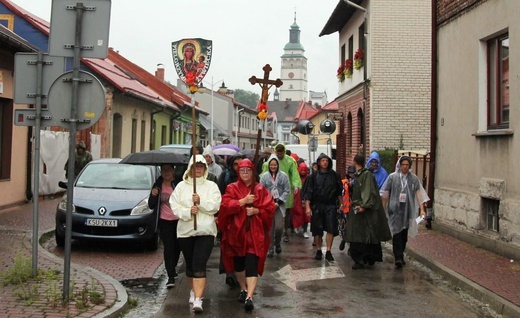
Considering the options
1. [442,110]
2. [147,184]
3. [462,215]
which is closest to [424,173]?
[442,110]

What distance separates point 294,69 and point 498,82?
150 metres

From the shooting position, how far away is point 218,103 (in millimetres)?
73250

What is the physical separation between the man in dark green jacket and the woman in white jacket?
343 centimetres

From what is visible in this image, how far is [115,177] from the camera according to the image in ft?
38.5

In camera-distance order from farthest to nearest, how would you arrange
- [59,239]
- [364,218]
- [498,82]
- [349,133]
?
[349,133]
[498,82]
[59,239]
[364,218]

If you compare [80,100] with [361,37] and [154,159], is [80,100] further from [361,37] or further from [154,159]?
[361,37]

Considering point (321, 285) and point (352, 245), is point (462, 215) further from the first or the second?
point (321, 285)

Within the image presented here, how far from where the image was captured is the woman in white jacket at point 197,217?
678cm

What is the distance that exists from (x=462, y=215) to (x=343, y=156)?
49.0ft

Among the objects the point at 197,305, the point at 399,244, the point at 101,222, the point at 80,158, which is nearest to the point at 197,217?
the point at 197,305

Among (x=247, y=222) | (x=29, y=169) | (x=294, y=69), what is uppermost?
(x=294, y=69)

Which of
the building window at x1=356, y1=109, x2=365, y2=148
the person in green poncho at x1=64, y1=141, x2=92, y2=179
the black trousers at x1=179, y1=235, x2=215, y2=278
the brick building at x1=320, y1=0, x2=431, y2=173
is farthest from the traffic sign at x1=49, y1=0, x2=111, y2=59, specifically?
the building window at x1=356, y1=109, x2=365, y2=148

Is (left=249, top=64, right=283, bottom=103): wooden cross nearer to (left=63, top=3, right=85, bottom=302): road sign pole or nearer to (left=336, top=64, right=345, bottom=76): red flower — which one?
(left=63, top=3, right=85, bottom=302): road sign pole

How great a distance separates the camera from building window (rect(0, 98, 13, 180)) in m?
15.6
